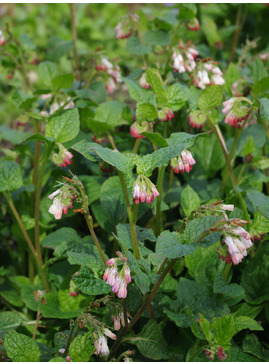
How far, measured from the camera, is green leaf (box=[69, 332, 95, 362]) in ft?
4.96

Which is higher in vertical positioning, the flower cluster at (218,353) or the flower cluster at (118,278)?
the flower cluster at (118,278)

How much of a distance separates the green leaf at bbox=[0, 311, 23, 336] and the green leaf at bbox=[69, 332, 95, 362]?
2.00 ft

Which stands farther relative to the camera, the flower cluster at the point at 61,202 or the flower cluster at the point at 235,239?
the flower cluster at the point at 61,202

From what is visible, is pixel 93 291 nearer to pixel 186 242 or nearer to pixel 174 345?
pixel 186 242

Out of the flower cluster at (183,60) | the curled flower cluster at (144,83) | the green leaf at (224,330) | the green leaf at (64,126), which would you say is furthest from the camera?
the curled flower cluster at (144,83)

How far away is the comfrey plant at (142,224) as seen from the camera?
59.2 inches

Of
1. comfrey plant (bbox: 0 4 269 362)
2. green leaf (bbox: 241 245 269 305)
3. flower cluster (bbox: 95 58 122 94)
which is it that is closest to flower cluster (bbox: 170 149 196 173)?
comfrey plant (bbox: 0 4 269 362)

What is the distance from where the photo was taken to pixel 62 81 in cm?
231

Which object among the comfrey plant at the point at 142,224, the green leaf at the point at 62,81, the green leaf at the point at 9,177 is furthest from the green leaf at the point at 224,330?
the green leaf at the point at 62,81

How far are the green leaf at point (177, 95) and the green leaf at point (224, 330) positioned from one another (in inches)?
39.0

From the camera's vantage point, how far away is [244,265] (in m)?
2.04

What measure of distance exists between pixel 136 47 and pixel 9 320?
1.58 metres

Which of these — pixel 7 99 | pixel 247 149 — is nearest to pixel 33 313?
pixel 247 149

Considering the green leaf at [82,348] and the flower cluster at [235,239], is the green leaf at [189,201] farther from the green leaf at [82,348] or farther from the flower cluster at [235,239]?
the green leaf at [82,348]
